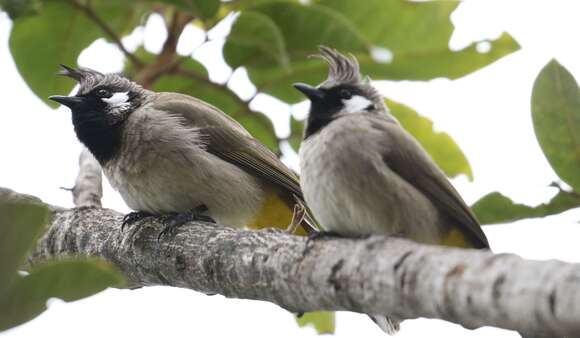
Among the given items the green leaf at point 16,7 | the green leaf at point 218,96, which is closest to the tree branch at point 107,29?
the green leaf at point 218,96

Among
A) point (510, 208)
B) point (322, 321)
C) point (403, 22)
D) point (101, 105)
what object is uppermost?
point (403, 22)

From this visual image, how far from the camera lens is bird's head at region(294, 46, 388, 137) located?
3.08m

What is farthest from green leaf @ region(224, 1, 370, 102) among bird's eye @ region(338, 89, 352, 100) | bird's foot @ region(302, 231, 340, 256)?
bird's foot @ region(302, 231, 340, 256)

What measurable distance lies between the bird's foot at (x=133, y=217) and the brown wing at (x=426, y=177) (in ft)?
3.28

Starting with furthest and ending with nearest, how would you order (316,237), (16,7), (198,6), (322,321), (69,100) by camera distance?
(322,321), (69,100), (198,6), (16,7), (316,237)

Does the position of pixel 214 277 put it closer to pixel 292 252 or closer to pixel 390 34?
pixel 292 252

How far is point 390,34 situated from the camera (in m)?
4.09

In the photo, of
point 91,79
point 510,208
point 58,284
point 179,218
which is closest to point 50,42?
point 91,79

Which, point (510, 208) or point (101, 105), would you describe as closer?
point (510, 208)

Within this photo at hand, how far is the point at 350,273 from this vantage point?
194cm

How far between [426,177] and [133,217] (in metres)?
1.19

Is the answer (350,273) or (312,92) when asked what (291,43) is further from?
(350,273)

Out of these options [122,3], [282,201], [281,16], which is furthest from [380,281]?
[122,3]

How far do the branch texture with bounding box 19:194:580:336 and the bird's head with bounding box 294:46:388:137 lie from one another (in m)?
0.58
